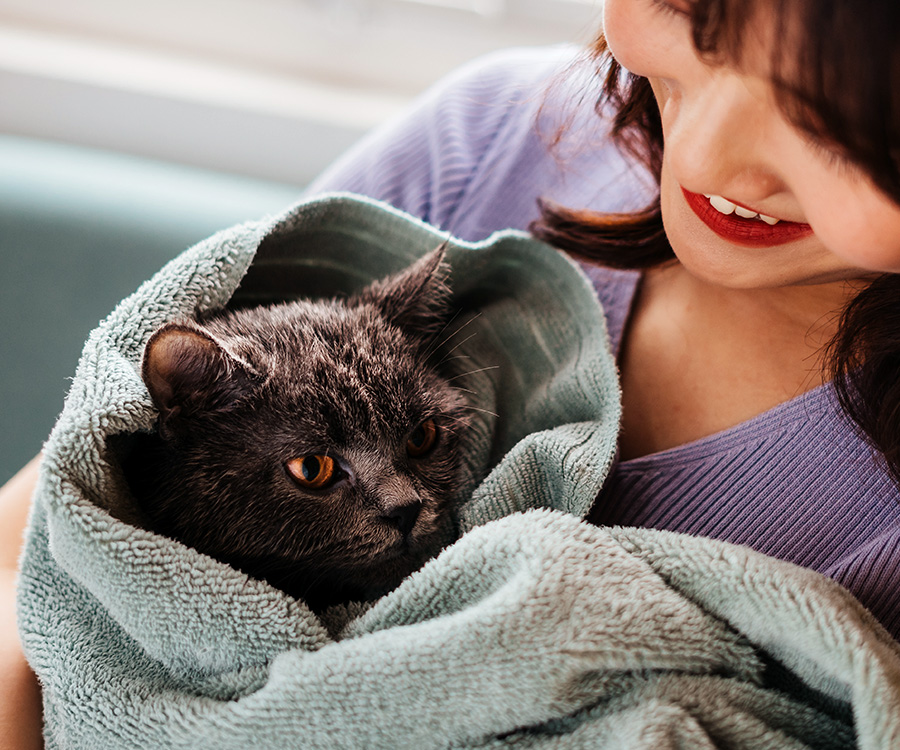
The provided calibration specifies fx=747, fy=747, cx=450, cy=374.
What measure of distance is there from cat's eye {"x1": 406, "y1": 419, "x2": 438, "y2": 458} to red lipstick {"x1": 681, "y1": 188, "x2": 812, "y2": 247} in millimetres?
411

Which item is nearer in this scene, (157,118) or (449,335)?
(449,335)

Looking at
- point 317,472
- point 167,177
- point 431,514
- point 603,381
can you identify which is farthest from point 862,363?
point 167,177

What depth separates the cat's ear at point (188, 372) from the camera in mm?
743

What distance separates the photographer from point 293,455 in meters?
Result: 0.83

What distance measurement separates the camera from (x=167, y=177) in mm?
1650

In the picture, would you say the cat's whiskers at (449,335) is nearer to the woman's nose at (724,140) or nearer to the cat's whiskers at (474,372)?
the cat's whiskers at (474,372)

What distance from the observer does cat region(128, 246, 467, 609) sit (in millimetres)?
800

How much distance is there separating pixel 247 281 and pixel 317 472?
312mm

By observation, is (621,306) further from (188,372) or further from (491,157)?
(188,372)

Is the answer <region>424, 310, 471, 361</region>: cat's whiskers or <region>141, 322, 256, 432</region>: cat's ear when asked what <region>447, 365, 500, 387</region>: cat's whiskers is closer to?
<region>424, 310, 471, 361</region>: cat's whiskers

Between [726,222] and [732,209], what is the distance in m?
0.01

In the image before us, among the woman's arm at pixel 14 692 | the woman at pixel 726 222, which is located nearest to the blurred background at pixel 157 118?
the woman at pixel 726 222

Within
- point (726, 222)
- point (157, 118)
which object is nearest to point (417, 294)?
point (726, 222)

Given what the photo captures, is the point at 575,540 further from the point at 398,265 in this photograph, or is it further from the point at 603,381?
the point at 398,265
